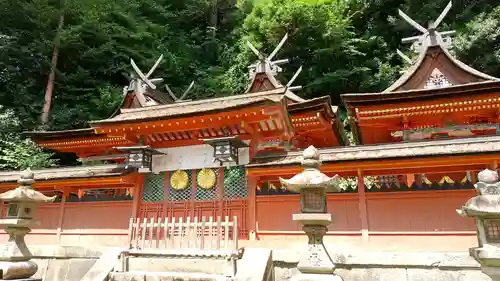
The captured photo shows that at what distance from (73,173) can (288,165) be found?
7.54 m

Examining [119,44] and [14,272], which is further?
[119,44]

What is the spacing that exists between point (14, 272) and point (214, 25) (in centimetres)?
3091

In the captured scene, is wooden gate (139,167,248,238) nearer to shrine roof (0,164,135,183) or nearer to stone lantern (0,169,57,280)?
shrine roof (0,164,135,183)

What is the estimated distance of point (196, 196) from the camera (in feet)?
34.5

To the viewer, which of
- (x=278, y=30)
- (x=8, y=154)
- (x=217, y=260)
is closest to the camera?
(x=217, y=260)

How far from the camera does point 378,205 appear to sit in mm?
8766

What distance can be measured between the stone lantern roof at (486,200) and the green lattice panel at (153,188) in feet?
27.3

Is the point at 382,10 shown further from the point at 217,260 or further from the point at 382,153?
the point at 217,260

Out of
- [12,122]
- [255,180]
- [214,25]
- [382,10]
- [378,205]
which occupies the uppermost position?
[214,25]

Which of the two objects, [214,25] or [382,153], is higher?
[214,25]

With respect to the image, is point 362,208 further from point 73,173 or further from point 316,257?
point 73,173

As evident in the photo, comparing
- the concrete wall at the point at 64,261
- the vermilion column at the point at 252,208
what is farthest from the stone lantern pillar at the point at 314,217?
the concrete wall at the point at 64,261

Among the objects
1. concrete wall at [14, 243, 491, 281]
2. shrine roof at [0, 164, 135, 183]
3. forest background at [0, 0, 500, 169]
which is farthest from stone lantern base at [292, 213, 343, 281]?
forest background at [0, 0, 500, 169]

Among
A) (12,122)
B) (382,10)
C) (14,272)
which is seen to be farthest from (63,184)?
(382,10)
